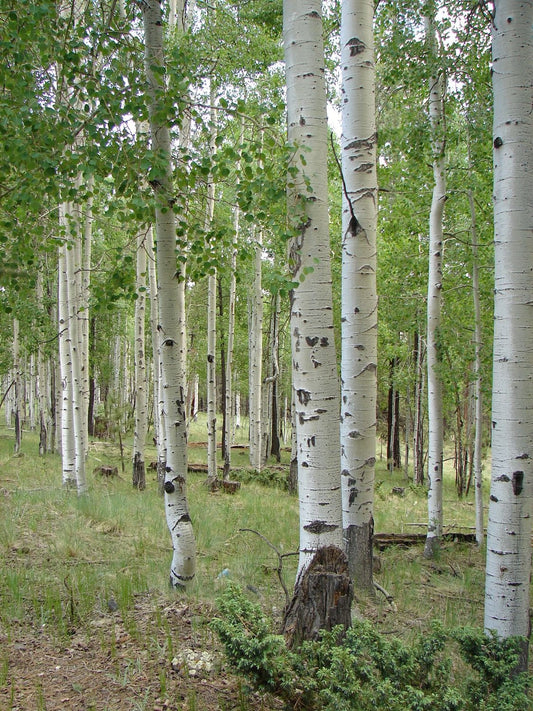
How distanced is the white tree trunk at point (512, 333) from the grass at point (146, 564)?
43.3 inches

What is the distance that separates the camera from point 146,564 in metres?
5.60

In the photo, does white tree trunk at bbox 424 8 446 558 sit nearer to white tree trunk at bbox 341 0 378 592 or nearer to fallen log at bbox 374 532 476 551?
fallen log at bbox 374 532 476 551

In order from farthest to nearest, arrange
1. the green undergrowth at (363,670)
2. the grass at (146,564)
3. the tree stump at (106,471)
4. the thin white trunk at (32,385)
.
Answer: the thin white trunk at (32,385)
the tree stump at (106,471)
the grass at (146,564)
the green undergrowth at (363,670)

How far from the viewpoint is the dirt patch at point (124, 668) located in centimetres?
295

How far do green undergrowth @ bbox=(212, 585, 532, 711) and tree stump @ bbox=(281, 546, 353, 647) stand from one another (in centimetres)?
29

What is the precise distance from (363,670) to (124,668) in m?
1.70

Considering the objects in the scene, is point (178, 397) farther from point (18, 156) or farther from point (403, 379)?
point (403, 379)

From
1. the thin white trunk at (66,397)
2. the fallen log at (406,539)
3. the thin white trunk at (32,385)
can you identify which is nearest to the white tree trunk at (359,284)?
the fallen log at (406,539)

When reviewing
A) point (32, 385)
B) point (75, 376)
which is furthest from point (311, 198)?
point (32, 385)

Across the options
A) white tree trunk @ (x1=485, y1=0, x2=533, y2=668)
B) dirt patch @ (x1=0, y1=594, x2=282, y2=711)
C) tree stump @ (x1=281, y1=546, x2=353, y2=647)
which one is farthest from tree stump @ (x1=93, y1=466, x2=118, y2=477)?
white tree trunk @ (x1=485, y1=0, x2=533, y2=668)

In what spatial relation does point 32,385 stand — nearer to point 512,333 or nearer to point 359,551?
point 359,551

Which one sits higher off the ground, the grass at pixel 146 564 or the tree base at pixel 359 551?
the tree base at pixel 359 551

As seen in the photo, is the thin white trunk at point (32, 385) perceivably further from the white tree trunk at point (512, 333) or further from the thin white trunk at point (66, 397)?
the white tree trunk at point (512, 333)

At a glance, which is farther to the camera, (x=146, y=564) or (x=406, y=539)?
(x=406, y=539)
